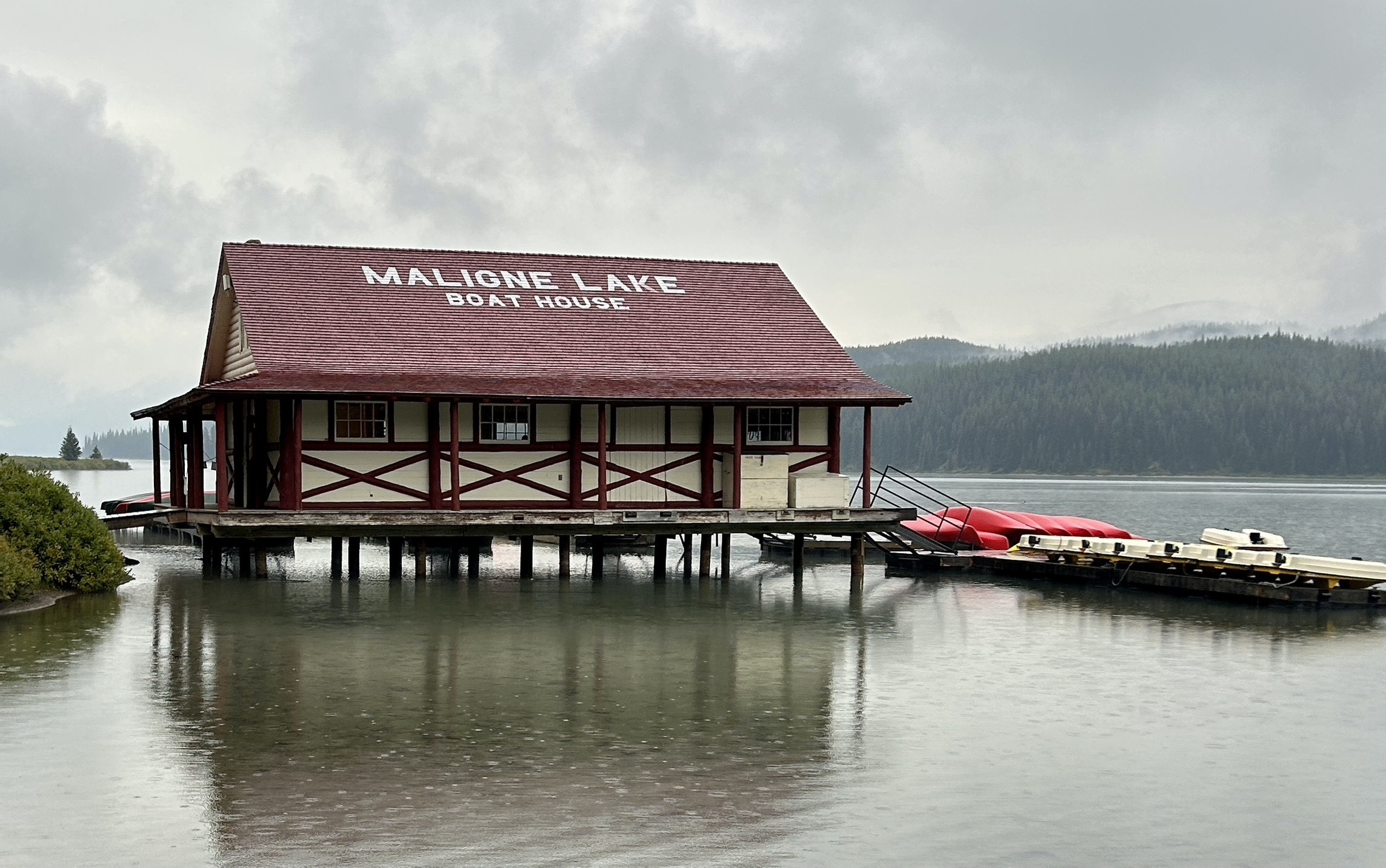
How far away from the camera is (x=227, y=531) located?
28.2 m

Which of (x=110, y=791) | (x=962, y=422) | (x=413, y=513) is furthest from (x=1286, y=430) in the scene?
(x=110, y=791)

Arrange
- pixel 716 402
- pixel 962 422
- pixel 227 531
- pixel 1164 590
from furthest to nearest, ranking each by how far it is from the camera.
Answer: pixel 962 422 → pixel 1164 590 → pixel 716 402 → pixel 227 531

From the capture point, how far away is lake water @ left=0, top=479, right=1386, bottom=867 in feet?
39.2

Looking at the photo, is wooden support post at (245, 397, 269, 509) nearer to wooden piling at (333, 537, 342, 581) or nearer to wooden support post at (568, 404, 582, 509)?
wooden piling at (333, 537, 342, 581)

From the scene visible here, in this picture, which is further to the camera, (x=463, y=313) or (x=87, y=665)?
(x=463, y=313)

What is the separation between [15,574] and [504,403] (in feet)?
31.5

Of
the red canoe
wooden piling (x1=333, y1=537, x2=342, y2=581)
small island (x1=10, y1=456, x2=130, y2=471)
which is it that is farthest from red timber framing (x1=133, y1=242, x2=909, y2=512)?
small island (x1=10, y1=456, x2=130, y2=471)

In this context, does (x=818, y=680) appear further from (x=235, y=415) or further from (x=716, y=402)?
(x=235, y=415)

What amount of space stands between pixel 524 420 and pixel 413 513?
337 cm

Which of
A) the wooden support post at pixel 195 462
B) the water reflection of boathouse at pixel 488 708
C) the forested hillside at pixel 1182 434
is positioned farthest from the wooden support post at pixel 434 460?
the forested hillside at pixel 1182 434

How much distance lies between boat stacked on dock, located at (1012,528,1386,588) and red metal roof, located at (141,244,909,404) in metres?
6.73

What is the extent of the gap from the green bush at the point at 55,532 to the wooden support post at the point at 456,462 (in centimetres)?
683

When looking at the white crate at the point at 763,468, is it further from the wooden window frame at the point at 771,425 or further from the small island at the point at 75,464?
the small island at the point at 75,464

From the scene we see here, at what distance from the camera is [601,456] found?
30.9 m
